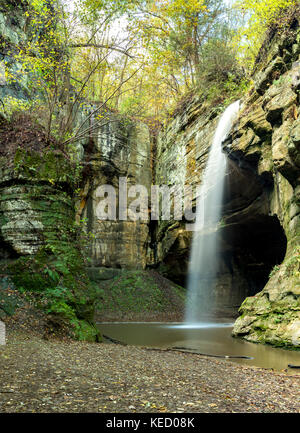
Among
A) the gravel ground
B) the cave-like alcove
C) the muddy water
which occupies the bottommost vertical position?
the muddy water

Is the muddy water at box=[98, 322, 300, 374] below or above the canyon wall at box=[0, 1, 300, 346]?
below

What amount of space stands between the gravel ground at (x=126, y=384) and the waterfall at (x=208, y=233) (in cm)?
1247

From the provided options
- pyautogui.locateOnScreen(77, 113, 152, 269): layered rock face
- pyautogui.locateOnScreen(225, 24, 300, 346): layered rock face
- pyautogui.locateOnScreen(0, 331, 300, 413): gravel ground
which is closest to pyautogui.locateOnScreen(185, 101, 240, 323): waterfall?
pyautogui.locateOnScreen(225, 24, 300, 346): layered rock face

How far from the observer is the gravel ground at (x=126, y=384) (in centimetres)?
323

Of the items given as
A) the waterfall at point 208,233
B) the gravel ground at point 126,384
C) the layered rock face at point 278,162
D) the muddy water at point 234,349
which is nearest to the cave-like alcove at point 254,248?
the waterfall at point 208,233

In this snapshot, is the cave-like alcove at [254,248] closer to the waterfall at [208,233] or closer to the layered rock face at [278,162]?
the waterfall at [208,233]

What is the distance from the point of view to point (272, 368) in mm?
6508

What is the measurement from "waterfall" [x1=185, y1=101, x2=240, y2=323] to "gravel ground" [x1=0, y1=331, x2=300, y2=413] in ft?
40.9

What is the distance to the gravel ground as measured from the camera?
127 inches

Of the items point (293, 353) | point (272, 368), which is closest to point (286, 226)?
point (293, 353)

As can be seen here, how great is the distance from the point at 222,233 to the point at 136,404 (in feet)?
55.7

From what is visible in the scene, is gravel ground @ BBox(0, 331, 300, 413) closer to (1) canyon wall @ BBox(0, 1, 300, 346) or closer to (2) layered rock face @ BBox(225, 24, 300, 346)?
(1) canyon wall @ BBox(0, 1, 300, 346)
